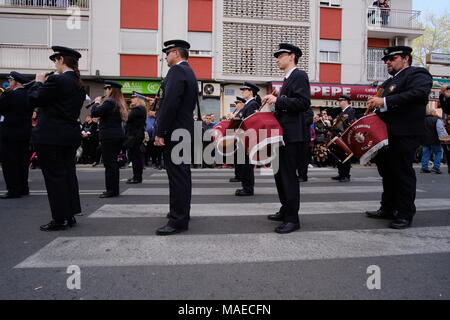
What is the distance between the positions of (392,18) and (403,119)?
23493mm

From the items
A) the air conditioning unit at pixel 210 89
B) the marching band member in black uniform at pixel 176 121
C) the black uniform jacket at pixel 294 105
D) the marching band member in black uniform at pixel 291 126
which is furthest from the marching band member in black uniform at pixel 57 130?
the air conditioning unit at pixel 210 89

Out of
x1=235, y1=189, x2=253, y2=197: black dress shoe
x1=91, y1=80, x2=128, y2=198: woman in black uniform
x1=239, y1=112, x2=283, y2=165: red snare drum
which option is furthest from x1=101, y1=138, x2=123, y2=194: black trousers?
x1=239, y1=112, x2=283, y2=165: red snare drum

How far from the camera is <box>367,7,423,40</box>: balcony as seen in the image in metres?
23.6

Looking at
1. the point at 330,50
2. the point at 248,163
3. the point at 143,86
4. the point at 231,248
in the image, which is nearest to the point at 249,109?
the point at 248,163

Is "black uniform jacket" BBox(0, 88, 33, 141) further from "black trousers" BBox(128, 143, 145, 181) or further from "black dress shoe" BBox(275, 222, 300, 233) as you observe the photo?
"black dress shoe" BBox(275, 222, 300, 233)

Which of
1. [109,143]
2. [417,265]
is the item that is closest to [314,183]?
[109,143]

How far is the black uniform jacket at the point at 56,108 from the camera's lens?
4309mm

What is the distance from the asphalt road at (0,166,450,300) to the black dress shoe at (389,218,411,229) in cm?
10

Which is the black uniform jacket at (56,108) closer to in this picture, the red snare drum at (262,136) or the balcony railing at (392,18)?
the red snare drum at (262,136)

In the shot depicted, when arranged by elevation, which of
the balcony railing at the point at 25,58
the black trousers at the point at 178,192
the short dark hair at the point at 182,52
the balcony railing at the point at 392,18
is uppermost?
the balcony railing at the point at 392,18

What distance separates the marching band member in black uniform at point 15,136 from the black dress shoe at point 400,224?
6.25 m

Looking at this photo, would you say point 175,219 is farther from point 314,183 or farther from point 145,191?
point 314,183
